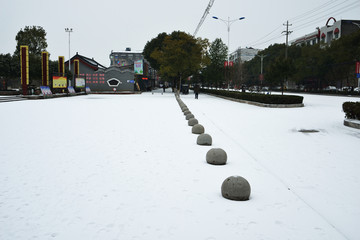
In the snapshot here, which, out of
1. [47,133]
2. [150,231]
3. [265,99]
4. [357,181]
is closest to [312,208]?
[357,181]

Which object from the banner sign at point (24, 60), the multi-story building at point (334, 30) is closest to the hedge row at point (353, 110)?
the banner sign at point (24, 60)

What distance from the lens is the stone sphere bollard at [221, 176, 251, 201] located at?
4.94 meters

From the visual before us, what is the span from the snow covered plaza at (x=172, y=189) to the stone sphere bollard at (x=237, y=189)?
0.12m

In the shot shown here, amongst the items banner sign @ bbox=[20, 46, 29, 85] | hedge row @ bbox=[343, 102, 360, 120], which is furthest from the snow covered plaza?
banner sign @ bbox=[20, 46, 29, 85]

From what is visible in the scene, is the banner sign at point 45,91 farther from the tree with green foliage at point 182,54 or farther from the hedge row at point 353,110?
the hedge row at point 353,110

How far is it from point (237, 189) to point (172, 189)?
1.17 m

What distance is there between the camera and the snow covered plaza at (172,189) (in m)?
3.97

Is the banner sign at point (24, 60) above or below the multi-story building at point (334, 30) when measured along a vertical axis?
below

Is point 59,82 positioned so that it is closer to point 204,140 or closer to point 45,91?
point 45,91

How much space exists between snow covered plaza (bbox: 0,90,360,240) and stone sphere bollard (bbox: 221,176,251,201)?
12 centimetres

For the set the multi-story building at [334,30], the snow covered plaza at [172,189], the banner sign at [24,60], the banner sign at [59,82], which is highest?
the multi-story building at [334,30]

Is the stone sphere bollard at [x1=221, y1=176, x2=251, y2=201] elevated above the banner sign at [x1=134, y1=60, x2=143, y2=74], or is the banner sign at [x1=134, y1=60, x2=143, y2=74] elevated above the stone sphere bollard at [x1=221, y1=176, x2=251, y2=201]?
the banner sign at [x1=134, y1=60, x2=143, y2=74]

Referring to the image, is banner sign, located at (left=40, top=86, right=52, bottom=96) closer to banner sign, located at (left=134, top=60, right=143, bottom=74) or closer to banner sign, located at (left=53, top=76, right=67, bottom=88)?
banner sign, located at (left=53, top=76, right=67, bottom=88)

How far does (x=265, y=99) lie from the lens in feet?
79.8
